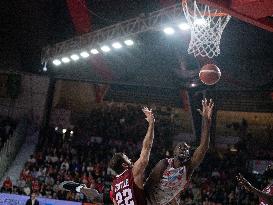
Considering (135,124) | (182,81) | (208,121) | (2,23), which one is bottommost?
(208,121)

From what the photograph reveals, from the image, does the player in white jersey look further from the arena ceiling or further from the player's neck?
the arena ceiling

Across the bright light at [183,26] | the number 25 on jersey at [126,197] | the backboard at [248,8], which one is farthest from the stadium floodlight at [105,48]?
the number 25 on jersey at [126,197]

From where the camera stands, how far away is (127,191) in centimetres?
439

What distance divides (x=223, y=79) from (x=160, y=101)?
3421 mm

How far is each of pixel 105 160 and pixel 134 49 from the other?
166 inches

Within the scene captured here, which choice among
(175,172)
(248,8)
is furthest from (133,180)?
(248,8)

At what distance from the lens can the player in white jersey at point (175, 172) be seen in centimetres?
441

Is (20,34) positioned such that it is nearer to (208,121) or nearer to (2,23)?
(2,23)

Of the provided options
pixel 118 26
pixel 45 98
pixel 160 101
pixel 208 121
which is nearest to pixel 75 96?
pixel 45 98

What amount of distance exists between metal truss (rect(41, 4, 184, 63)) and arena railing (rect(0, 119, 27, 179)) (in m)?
2.95

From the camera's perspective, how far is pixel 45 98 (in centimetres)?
1766

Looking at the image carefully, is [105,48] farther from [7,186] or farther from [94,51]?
[7,186]

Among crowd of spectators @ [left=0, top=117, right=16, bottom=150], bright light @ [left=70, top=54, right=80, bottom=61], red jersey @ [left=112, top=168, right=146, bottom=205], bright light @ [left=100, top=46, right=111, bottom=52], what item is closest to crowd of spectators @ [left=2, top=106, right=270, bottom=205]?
crowd of spectators @ [left=0, top=117, right=16, bottom=150]

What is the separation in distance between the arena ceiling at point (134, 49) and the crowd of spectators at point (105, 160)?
8.35 feet
